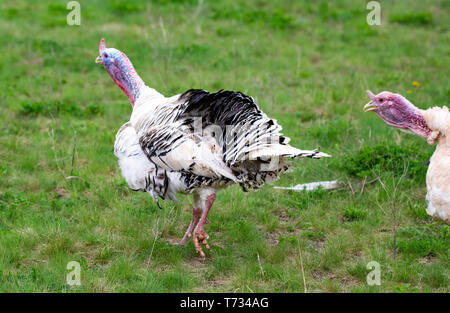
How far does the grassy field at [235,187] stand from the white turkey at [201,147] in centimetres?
58

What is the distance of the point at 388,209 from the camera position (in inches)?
242

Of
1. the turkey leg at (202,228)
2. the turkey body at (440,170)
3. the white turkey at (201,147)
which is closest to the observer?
the turkey body at (440,170)

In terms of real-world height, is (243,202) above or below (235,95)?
below

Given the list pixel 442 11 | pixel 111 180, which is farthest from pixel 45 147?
pixel 442 11

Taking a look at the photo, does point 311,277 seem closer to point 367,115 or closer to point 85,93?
point 367,115

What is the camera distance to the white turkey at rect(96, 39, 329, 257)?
482 centimetres

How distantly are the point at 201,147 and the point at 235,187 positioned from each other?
→ 5.84 feet

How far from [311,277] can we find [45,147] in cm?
391

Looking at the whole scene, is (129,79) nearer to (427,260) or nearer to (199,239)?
(199,239)

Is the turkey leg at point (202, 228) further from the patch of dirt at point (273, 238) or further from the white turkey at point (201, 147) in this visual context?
the patch of dirt at point (273, 238)

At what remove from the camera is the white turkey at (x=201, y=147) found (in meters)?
4.82

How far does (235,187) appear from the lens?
264 inches

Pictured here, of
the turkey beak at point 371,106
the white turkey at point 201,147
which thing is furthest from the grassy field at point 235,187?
the turkey beak at point 371,106

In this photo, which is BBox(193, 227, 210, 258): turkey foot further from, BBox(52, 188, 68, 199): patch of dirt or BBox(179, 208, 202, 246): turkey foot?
BBox(52, 188, 68, 199): patch of dirt
